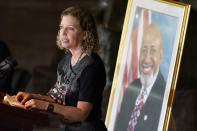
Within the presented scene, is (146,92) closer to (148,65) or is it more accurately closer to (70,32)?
(148,65)

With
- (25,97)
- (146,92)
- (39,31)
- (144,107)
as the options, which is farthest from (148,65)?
(39,31)

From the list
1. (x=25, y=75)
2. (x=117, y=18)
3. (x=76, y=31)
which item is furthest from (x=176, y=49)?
(x=117, y=18)

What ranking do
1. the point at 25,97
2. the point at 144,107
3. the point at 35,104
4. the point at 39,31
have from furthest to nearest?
the point at 39,31, the point at 144,107, the point at 25,97, the point at 35,104

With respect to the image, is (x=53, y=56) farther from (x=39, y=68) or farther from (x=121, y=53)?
(x=121, y=53)

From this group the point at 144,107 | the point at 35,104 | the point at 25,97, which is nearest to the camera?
the point at 35,104

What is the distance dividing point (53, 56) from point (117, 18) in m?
1.64

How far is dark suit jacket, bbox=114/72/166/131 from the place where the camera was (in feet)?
10.2

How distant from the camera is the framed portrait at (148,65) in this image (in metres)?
3.10

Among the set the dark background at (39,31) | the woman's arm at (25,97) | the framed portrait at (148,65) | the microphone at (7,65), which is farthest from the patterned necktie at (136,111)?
the dark background at (39,31)

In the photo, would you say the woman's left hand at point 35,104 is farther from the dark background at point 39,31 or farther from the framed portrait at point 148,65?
the dark background at point 39,31

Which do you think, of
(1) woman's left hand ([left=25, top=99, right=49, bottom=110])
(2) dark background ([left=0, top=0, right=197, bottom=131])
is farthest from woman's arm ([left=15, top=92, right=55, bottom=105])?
(2) dark background ([left=0, top=0, right=197, bottom=131])

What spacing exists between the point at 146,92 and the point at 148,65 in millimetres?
191

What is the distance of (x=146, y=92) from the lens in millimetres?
3182

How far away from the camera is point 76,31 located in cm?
229
